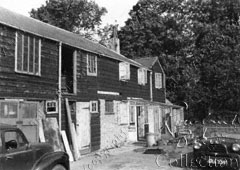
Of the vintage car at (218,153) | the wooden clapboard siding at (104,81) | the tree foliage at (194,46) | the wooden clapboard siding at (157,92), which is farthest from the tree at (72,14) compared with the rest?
the vintage car at (218,153)

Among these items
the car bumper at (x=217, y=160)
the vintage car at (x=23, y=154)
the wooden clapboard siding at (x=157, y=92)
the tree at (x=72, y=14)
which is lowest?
the car bumper at (x=217, y=160)

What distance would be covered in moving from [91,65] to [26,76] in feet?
16.9

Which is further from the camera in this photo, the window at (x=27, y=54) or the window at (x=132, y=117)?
the window at (x=132, y=117)

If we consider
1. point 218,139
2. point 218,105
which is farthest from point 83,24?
point 218,139

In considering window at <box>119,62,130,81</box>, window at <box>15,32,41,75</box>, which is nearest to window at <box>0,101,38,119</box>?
window at <box>15,32,41,75</box>

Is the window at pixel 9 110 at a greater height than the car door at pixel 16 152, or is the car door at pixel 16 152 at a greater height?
the window at pixel 9 110

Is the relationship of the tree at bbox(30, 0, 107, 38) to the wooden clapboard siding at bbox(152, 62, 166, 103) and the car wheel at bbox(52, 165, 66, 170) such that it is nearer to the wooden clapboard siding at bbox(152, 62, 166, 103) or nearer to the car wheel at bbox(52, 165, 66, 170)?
the wooden clapboard siding at bbox(152, 62, 166, 103)

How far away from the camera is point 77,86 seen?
49.5 ft

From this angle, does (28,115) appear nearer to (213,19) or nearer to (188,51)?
(188,51)

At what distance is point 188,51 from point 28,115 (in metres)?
27.7

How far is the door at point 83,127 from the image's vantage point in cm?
1484

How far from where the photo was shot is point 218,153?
9.62 m

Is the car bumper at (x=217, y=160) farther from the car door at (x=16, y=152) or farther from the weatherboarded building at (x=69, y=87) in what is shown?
the weatherboarded building at (x=69, y=87)

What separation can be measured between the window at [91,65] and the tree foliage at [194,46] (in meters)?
18.9
